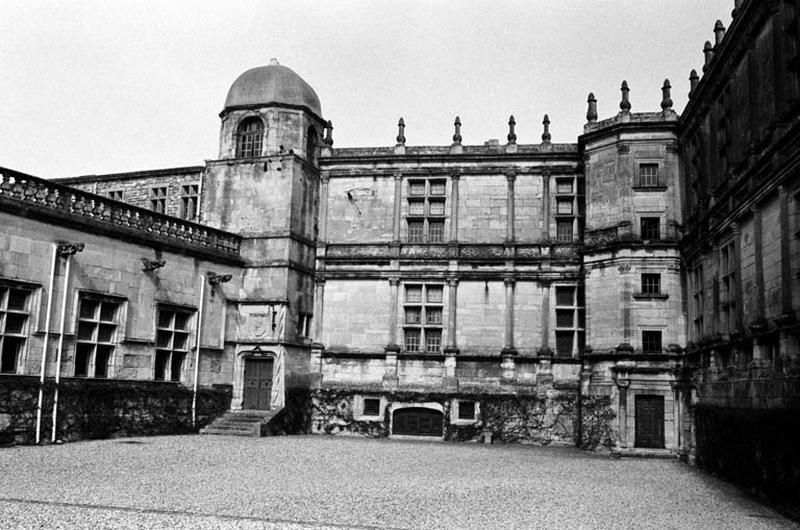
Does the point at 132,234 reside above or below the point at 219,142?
below

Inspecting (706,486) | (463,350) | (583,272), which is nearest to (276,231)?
(463,350)

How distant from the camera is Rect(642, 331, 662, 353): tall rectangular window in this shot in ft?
71.4

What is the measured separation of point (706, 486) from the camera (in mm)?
14742

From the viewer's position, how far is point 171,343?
22266mm

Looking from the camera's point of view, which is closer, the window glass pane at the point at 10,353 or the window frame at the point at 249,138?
the window glass pane at the point at 10,353

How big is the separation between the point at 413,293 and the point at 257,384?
5945 millimetres

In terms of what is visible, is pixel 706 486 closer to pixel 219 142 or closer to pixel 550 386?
pixel 550 386

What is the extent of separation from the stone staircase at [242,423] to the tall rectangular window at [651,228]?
12.1 m

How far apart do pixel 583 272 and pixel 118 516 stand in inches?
672

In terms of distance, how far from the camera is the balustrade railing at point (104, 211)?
58.5 feet

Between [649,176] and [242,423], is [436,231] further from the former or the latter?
[242,423]

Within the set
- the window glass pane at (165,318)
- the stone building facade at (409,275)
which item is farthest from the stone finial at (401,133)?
the window glass pane at (165,318)

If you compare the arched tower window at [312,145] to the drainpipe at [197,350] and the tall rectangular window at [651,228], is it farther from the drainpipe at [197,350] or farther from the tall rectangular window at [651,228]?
the tall rectangular window at [651,228]

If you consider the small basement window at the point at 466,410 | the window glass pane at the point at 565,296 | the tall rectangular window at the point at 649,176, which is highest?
the tall rectangular window at the point at 649,176
